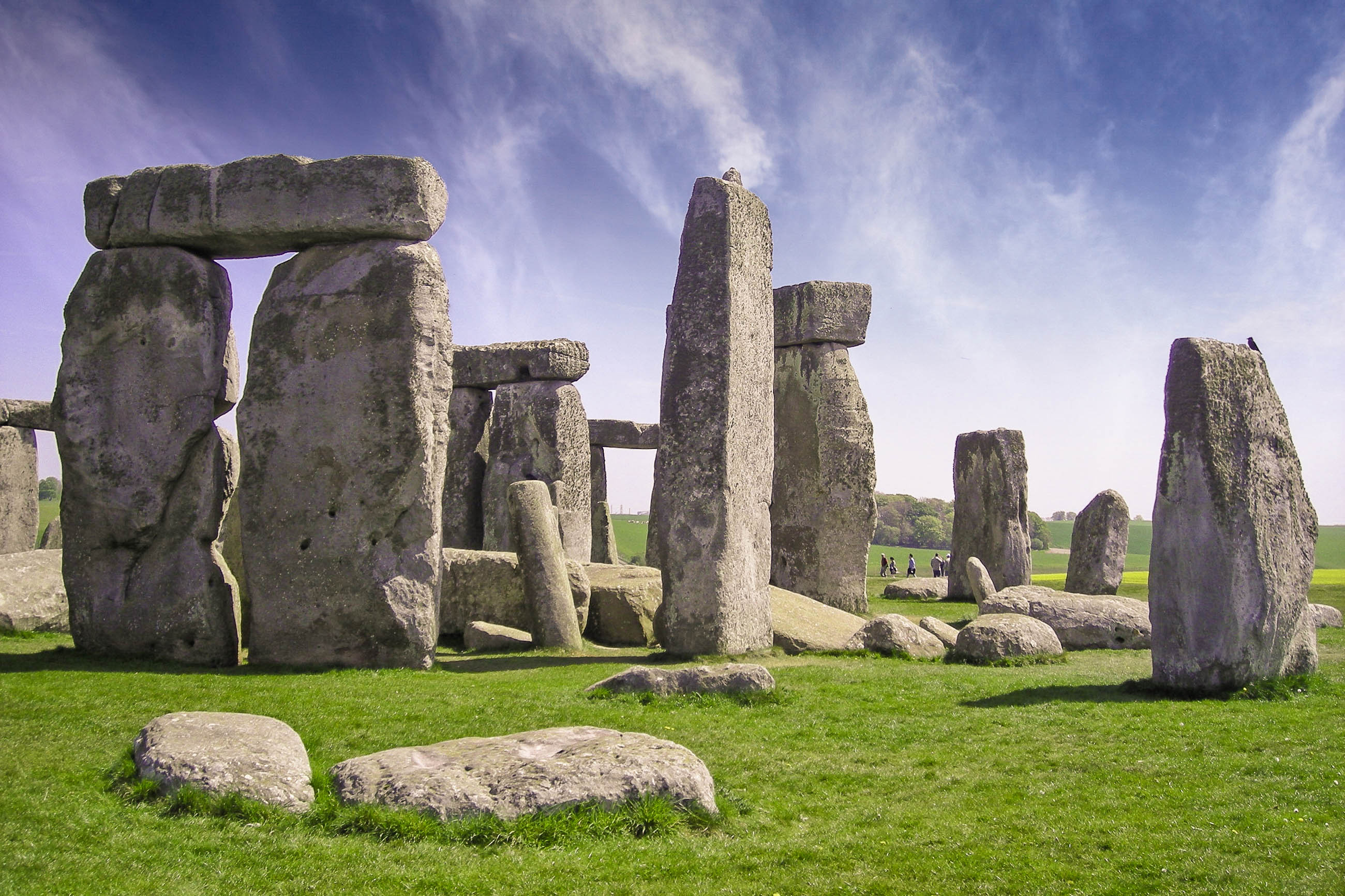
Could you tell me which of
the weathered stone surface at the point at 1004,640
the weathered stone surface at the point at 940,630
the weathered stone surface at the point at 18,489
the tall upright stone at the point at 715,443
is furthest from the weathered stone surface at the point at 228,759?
the weathered stone surface at the point at 18,489

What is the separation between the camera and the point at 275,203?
10.3 m

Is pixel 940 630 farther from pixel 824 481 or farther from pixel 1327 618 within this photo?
pixel 1327 618

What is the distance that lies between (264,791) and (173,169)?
25.6 ft

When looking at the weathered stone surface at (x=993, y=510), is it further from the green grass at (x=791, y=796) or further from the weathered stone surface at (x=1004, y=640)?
the green grass at (x=791, y=796)

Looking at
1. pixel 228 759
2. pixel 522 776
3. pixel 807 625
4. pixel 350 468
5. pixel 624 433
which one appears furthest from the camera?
pixel 624 433

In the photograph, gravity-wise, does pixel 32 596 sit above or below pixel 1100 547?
below

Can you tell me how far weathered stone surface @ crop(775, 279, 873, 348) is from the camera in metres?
17.8

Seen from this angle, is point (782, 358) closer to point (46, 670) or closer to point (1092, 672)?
point (1092, 672)

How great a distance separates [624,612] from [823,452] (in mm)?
6138

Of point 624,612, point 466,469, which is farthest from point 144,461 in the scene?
point 466,469

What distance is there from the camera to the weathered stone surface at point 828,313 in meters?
17.8

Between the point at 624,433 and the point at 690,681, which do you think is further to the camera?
the point at 624,433

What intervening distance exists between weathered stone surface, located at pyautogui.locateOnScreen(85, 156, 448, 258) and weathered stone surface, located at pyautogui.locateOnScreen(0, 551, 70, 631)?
14.5 ft

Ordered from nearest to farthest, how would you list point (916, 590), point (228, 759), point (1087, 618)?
1. point (228, 759)
2. point (1087, 618)
3. point (916, 590)
